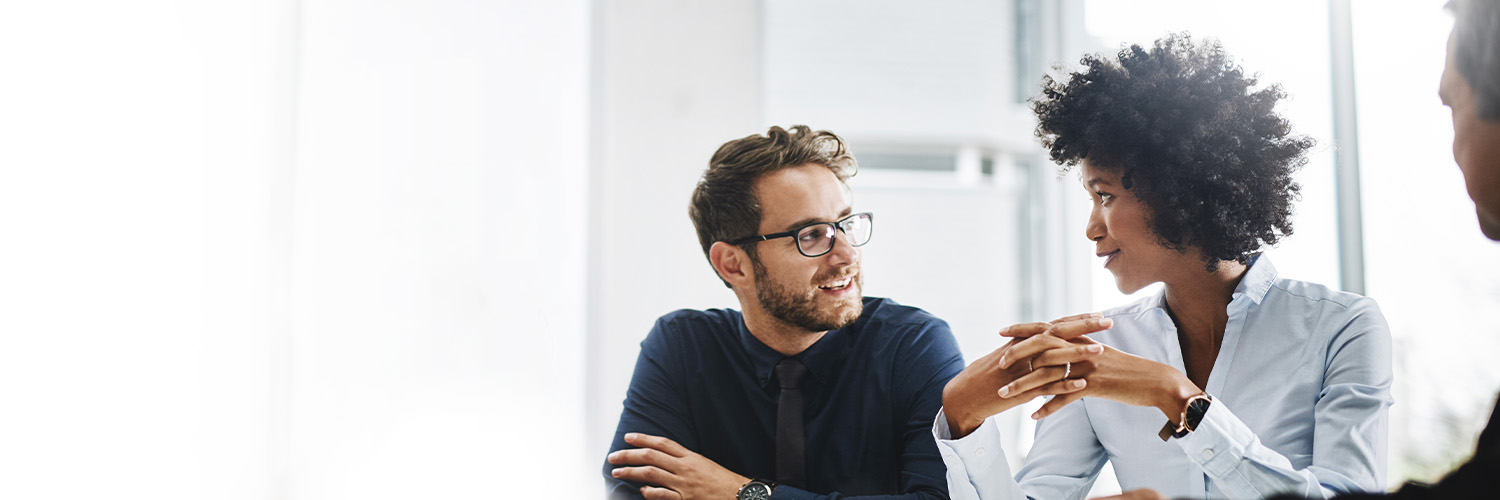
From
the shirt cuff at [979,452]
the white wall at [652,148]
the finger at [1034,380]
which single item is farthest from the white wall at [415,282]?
the finger at [1034,380]

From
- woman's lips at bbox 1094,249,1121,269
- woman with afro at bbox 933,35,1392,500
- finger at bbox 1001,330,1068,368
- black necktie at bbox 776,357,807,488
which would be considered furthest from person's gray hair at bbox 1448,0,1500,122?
black necktie at bbox 776,357,807,488

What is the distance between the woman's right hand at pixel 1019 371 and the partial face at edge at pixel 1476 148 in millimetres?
463

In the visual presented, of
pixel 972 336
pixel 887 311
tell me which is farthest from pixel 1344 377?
pixel 972 336

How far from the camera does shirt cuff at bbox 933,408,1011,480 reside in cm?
Answer: 122

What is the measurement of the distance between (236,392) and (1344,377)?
1.76m

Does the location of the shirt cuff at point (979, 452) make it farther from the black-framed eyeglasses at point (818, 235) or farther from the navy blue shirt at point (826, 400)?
the black-framed eyeglasses at point (818, 235)

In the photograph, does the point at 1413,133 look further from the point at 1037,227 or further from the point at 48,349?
the point at 48,349

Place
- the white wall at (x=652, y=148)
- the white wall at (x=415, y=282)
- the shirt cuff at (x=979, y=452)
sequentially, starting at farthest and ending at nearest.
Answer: the white wall at (x=652, y=148) < the white wall at (x=415, y=282) < the shirt cuff at (x=979, y=452)

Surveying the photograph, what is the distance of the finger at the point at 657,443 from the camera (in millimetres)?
1402

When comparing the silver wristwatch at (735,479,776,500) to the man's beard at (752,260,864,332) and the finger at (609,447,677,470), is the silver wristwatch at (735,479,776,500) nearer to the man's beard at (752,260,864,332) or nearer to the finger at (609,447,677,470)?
the finger at (609,447,677,470)

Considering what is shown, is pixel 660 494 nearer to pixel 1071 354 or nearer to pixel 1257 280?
pixel 1071 354

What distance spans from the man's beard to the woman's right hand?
0.25 meters

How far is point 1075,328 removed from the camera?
115 centimetres

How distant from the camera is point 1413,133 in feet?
5.42
